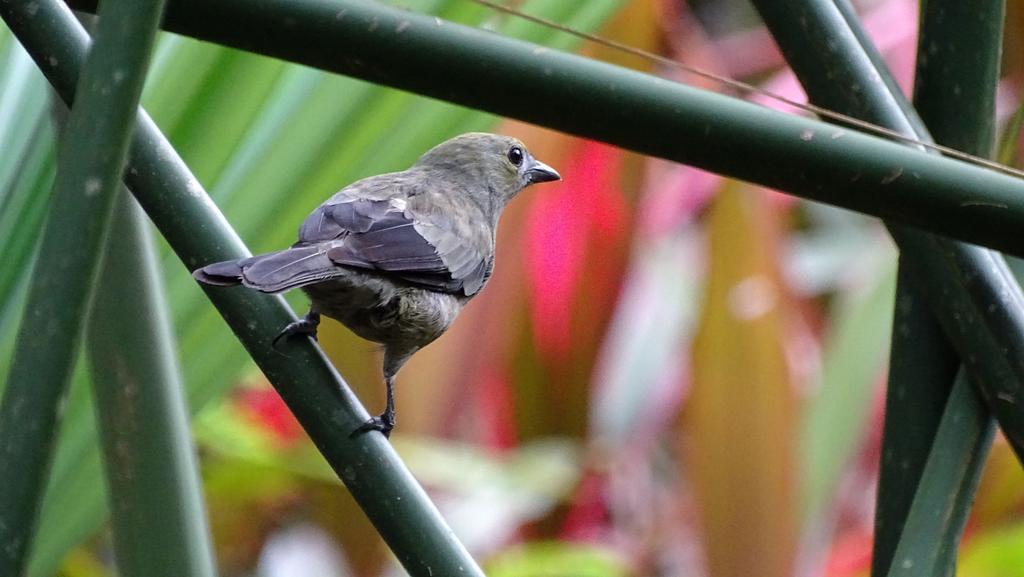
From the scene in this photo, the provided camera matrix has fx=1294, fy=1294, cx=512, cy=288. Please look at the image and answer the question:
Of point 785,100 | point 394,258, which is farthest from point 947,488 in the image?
point 394,258

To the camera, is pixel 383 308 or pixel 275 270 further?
pixel 383 308

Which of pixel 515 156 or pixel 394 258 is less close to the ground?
pixel 515 156

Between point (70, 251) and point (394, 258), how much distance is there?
1.11 m

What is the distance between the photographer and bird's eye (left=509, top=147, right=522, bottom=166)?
244cm

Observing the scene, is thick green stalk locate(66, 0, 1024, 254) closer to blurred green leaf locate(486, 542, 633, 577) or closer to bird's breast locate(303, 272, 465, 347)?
bird's breast locate(303, 272, 465, 347)

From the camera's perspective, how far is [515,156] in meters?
2.45

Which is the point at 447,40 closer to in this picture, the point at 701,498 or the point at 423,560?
the point at 423,560

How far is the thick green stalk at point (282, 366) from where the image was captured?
81 centimetres

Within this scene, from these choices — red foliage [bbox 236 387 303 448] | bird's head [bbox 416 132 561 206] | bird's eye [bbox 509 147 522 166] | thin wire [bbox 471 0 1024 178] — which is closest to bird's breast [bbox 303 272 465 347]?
bird's head [bbox 416 132 561 206]

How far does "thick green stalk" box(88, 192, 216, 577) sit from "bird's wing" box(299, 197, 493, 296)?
0.59 metres

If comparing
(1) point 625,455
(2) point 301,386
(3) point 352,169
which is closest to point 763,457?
(1) point 625,455

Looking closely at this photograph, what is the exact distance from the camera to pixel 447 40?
0.69 m

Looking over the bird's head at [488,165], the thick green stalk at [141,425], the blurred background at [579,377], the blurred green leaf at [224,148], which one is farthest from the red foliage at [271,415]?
the thick green stalk at [141,425]

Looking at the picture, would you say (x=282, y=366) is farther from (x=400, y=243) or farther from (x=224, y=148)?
(x=400, y=243)
